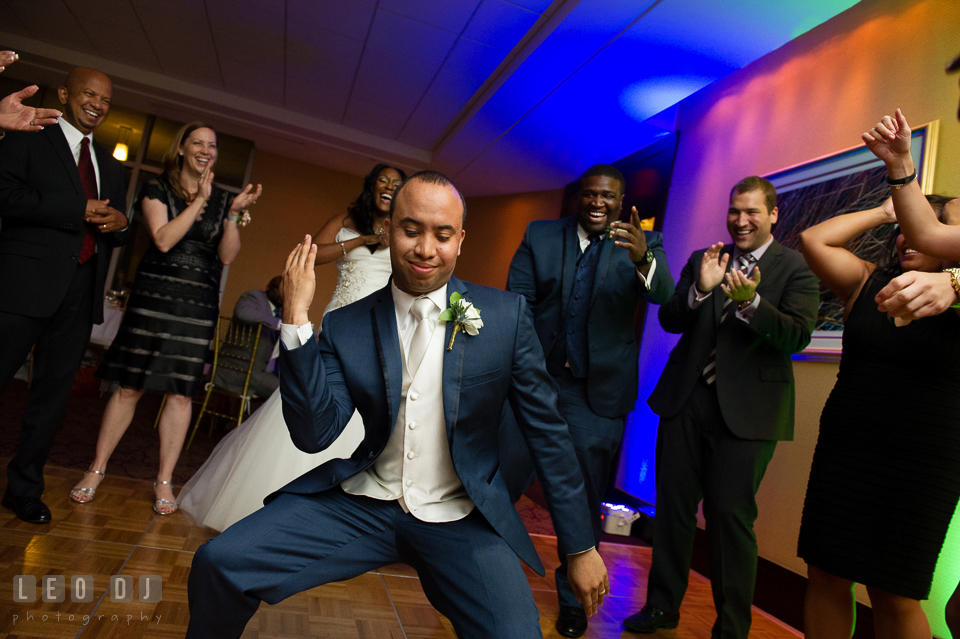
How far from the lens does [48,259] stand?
2561 mm

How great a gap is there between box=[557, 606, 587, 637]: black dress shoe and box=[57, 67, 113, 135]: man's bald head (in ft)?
9.32

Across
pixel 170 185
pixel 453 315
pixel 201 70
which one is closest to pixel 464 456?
pixel 453 315

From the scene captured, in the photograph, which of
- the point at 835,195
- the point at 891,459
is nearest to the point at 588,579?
the point at 891,459

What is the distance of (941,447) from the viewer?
1.81 m

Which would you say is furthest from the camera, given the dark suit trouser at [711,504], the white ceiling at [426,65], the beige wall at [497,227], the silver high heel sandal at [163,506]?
the beige wall at [497,227]

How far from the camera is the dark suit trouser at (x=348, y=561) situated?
129cm

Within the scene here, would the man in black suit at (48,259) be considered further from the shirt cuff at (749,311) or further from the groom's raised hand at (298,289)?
the shirt cuff at (749,311)

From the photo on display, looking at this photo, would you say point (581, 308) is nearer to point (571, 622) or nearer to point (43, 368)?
point (571, 622)

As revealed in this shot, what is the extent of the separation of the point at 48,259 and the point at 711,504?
9.55 feet

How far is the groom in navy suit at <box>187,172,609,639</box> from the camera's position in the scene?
136 centimetres

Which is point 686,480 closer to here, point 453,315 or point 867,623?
point 867,623

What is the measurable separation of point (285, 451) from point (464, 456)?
1649mm

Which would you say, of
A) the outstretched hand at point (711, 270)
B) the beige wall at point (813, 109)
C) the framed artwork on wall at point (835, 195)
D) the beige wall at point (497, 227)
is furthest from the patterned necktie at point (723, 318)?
the beige wall at point (497, 227)

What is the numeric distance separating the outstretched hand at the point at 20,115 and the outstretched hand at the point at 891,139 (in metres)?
2.46
